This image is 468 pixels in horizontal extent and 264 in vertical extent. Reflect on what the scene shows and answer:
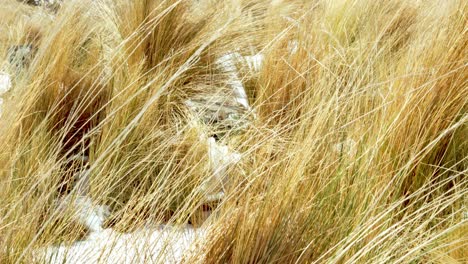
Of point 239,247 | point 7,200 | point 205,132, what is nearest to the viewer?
point 239,247

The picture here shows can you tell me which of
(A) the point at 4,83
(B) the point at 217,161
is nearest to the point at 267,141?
(B) the point at 217,161

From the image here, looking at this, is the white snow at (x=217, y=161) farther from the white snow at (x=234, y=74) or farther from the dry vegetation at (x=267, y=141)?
the white snow at (x=234, y=74)

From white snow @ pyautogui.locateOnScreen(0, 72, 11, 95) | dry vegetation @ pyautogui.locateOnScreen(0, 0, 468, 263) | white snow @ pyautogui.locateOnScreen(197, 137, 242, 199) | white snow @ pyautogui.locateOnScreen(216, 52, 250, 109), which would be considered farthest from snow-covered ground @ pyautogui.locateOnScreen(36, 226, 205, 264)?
white snow @ pyautogui.locateOnScreen(0, 72, 11, 95)

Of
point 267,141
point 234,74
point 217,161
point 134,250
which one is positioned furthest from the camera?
point 234,74

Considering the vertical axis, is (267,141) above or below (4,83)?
below

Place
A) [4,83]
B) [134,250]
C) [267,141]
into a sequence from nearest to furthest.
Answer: [134,250] < [267,141] < [4,83]

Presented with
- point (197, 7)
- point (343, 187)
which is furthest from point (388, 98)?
point (197, 7)

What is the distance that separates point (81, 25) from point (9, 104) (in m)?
0.83

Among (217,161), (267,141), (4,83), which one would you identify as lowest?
(217,161)

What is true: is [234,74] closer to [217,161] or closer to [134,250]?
[217,161]

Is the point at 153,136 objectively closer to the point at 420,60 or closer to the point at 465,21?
the point at 420,60

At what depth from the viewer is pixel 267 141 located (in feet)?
4.01

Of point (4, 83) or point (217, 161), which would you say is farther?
point (4, 83)

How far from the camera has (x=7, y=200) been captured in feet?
3.67
